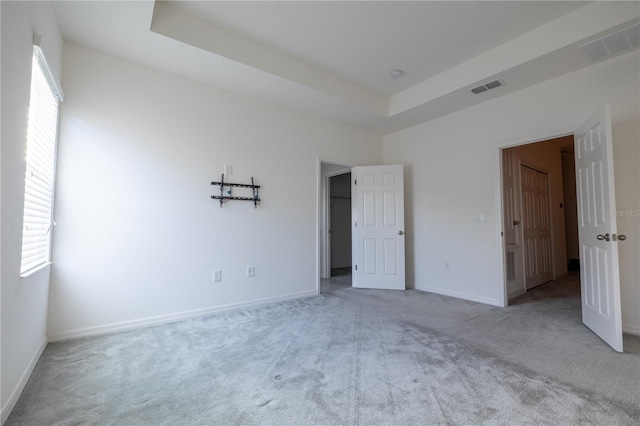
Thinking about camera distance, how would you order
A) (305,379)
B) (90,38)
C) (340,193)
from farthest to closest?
(340,193)
(90,38)
(305,379)

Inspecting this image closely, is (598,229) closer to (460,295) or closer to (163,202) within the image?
(460,295)

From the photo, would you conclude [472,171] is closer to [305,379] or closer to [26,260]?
[305,379]

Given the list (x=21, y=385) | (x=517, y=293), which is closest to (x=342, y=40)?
(x=21, y=385)

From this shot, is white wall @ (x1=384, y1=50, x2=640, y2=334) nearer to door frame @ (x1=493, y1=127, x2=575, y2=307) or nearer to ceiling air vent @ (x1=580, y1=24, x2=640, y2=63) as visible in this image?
door frame @ (x1=493, y1=127, x2=575, y2=307)

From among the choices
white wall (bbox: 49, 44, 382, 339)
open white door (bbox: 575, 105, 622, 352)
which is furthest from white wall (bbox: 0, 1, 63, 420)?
open white door (bbox: 575, 105, 622, 352)

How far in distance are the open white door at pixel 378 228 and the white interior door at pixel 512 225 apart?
1.42m

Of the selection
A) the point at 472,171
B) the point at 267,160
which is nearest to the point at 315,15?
the point at 267,160

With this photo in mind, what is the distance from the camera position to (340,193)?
23.0 ft

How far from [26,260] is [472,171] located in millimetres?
4481

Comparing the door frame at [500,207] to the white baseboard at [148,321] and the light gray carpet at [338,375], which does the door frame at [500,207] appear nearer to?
the light gray carpet at [338,375]

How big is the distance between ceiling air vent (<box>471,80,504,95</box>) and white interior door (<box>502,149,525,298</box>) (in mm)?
1109

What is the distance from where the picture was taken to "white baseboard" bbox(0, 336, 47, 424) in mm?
1429

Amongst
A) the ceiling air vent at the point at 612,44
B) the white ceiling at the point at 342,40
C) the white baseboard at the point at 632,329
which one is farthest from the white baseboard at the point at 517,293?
the ceiling air vent at the point at 612,44

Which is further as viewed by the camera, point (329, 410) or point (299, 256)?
point (299, 256)
